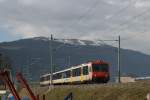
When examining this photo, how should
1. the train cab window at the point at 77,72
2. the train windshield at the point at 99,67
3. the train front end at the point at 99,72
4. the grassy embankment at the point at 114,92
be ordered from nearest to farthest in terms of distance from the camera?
the grassy embankment at the point at 114,92 → the train front end at the point at 99,72 → the train windshield at the point at 99,67 → the train cab window at the point at 77,72

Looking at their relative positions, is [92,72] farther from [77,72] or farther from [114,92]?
[114,92]

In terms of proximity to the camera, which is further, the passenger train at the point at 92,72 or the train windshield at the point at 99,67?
the train windshield at the point at 99,67

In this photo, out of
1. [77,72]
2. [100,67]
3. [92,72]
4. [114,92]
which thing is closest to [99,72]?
[100,67]

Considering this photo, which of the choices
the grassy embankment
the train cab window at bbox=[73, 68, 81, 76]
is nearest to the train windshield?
the train cab window at bbox=[73, 68, 81, 76]

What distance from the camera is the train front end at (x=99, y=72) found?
77.1 m

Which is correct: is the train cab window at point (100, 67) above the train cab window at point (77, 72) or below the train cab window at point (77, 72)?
above

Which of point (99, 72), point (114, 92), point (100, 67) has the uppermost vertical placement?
point (100, 67)

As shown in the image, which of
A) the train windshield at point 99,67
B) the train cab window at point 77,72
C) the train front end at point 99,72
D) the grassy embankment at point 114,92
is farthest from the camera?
the train cab window at point 77,72

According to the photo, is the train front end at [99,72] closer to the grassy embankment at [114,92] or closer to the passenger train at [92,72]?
the passenger train at [92,72]

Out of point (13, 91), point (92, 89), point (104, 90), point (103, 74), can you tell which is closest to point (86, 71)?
point (103, 74)

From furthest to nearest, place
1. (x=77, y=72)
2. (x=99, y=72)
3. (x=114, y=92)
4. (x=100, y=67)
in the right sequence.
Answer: (x=77, y=72)
(x=100, y=67)
(x=99, y=72)
(x=114, y=92)

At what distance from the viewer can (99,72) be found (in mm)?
77875

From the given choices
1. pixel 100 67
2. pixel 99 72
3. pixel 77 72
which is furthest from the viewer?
pixel 77 72

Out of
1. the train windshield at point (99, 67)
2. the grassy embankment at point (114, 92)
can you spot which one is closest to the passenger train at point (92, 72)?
the train windshield at point (99, 67)
